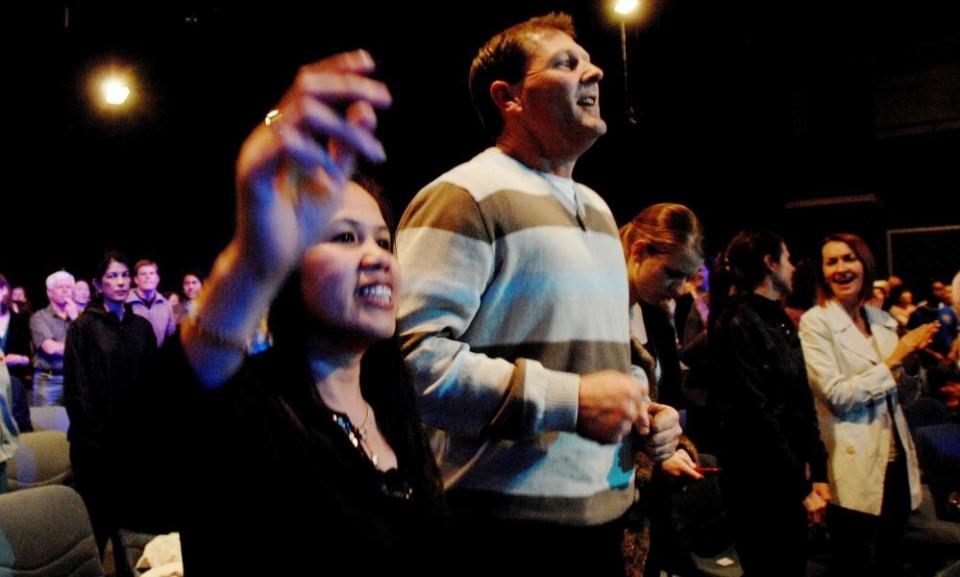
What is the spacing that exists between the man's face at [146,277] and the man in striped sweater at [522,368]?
5.43 meters

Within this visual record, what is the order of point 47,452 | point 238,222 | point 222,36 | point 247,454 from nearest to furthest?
point 238,222 → point 247,454 → point 47,452 → point 222,36

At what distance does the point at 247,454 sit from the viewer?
82 centimetres

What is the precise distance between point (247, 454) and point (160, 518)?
0.11 metres

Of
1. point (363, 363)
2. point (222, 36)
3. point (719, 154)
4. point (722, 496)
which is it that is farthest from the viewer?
point (719, 154)

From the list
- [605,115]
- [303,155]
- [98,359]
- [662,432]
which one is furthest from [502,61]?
[605,115]

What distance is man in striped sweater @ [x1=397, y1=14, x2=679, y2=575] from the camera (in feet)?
4.22

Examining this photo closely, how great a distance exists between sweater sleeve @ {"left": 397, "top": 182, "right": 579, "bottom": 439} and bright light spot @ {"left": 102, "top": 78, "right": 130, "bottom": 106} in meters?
8.29

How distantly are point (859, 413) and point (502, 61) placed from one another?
2474 mm

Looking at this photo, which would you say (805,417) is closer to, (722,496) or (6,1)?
(722,496)

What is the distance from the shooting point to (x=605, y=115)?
9727 mm

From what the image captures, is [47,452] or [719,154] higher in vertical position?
[719,154]

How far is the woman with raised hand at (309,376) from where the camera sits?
2.17 feet

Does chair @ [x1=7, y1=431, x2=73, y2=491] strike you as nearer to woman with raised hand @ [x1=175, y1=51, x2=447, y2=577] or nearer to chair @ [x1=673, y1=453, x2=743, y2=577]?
chair @ [x1=673, y1=453, x2=743, y2=577]

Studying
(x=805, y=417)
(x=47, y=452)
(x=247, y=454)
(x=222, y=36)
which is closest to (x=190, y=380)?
(x=247, y=454)
